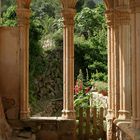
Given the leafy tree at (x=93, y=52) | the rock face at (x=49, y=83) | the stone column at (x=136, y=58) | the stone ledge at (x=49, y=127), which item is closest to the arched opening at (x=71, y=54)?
the stone ledge at (x=49, y=127)

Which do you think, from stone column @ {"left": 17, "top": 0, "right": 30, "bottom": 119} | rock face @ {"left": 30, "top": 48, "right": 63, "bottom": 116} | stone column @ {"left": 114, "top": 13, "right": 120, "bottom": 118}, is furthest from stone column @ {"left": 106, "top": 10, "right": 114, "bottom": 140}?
rock face @ {"left": 30, "top": 48, "right": 63, "bottom": 116}

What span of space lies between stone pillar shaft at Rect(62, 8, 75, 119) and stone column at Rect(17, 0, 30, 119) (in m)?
1.10

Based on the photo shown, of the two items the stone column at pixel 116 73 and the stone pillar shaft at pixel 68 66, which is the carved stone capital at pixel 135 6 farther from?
the stone pillar shaft at pixel 68 66

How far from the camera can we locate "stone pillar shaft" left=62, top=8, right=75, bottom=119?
11.6 meters

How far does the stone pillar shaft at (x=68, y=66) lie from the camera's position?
11.6 m

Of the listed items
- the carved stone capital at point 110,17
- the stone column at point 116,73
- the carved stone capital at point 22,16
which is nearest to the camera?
the stone column at point 116,73

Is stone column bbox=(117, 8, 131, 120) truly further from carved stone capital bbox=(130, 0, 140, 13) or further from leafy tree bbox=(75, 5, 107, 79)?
leafy tree bbox=(75, 5, 107, 79)

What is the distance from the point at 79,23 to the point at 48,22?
2081mm

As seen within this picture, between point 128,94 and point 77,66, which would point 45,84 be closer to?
point 77,66

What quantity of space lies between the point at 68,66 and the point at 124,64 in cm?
184

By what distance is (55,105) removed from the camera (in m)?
20.9

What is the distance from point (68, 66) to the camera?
11.7 meters

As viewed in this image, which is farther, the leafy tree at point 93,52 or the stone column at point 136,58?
the leafy tree at point 93,52

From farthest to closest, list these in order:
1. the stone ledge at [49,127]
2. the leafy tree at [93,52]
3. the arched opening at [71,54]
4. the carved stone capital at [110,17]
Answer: the leafy tree at [93,52] < the carved stone capital at [110,17] < the stone ledge at [49,127] < the arched opening at [71,54]
